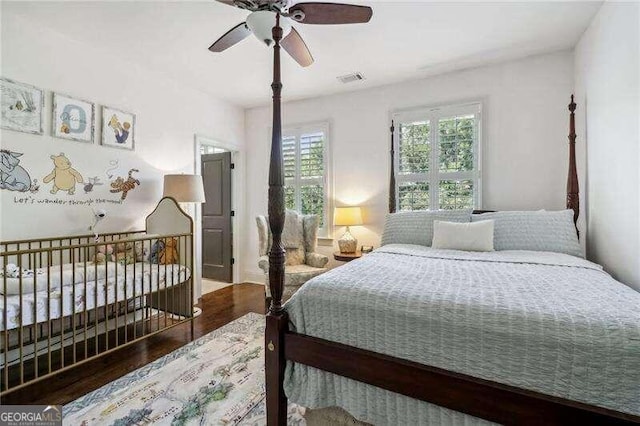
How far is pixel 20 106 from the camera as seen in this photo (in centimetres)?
236

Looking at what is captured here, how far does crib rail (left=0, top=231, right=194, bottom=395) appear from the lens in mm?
1800

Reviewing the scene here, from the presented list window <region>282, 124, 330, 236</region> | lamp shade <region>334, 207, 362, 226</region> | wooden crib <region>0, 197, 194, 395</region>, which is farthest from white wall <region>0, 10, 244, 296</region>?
lamp shade <region>334, 207, 362, 226</region>

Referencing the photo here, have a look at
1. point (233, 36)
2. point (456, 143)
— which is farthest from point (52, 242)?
point (456, 143)

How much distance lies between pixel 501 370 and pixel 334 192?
3.09 m

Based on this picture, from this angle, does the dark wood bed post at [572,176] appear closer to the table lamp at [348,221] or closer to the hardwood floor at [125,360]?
the table lamp at [348,221]

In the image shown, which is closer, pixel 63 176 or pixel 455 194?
pixel 63 176

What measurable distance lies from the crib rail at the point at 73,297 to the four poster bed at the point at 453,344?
57.3 inches

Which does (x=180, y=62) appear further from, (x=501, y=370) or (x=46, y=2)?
(x=501, y=370)

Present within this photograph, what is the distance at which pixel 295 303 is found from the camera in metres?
1.48

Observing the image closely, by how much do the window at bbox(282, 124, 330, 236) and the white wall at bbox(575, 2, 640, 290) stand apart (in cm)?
261

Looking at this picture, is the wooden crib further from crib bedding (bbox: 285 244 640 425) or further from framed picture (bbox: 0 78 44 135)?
crib bedding (bbox: 285 244 640 425)

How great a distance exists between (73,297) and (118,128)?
1.79 m

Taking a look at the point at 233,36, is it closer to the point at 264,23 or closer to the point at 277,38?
the point at 264,23

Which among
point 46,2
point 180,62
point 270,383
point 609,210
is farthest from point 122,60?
point 609,210
